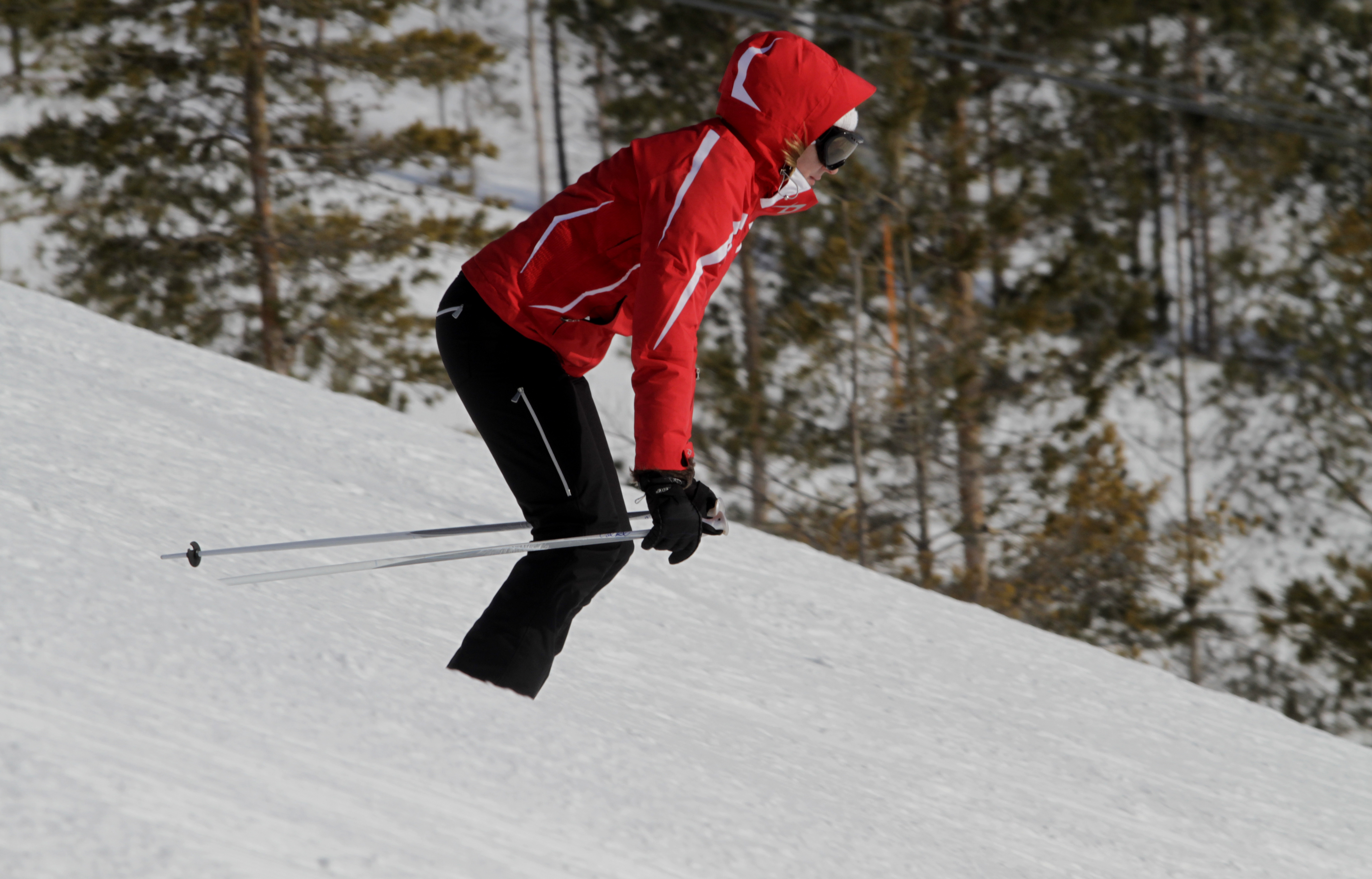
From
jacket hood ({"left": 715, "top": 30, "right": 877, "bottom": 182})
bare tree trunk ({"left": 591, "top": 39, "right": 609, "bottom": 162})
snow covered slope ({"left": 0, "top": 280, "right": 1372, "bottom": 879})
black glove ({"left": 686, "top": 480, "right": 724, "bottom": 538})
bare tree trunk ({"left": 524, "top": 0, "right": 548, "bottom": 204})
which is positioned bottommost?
bare tree trunk ({"left": 524, "top": 0, "right": 548, "bottom": 204})

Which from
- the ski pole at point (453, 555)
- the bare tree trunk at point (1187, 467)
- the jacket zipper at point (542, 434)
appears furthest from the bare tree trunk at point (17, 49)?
the bare tree trunk at point (1187, 467)

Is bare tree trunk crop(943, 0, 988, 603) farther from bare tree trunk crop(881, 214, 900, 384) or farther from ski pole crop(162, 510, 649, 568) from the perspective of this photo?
ski pole crop(162, 510, 649, 568)

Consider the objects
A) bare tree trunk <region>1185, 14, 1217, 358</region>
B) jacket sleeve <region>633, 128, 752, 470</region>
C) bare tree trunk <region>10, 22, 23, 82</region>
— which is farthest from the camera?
bare tree trunk <region>1185, 14, 1217, 358</region>

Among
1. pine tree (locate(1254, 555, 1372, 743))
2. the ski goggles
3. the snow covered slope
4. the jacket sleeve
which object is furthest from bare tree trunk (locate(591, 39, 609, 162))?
the jacket sleeve

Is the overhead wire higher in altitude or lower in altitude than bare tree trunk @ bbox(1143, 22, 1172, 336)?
higher

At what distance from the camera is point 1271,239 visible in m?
19.2

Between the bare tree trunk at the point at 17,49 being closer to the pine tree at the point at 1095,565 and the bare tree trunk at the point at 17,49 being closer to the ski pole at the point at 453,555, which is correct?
the ski pole at the point at 453,555

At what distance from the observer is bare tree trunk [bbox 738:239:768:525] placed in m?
12.4

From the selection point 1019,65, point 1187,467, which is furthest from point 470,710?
point 1187,467

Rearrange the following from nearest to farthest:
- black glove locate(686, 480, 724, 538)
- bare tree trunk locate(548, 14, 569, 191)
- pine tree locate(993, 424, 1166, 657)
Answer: black glove locate(686, 480, 724, 538) < pine tree locate(993, 424, 1166, 657) < bare tree trunk locate(548, 14, 569, 191)

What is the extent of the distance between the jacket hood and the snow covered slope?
125 cm

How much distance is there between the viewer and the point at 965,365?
12.1 m

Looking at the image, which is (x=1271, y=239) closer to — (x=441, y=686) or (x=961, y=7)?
(x=961, y=7)

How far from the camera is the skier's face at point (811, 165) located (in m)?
2.46
